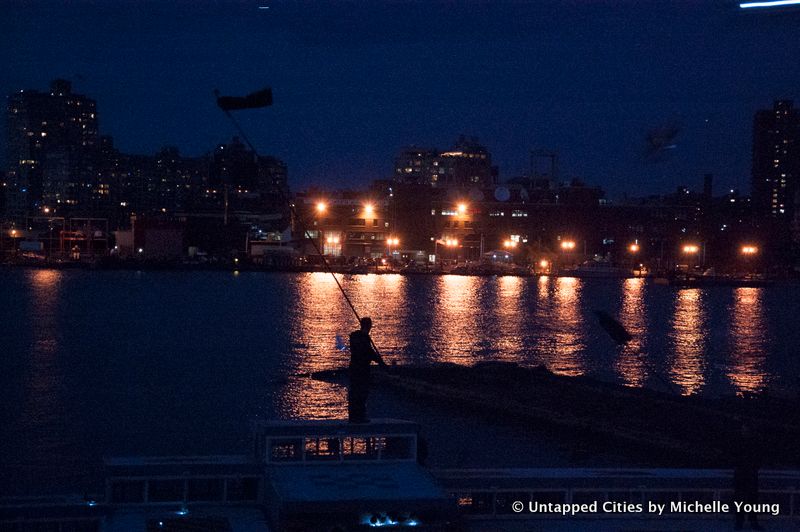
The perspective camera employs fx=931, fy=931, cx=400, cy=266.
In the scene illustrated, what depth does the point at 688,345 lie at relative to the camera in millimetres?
21922

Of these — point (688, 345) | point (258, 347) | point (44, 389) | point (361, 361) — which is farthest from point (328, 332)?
point (361, 361)

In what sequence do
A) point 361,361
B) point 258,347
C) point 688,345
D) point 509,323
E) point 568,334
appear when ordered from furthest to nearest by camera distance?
1. point 509,323
2. point 568,334
3. point 688,345
4. point 258,347
5. point 361,361

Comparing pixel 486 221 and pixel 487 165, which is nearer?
pixel 486 221

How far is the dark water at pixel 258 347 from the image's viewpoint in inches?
→ 399

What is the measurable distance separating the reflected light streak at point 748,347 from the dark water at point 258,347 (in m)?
0.08

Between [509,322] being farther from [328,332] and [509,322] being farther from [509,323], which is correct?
[328,332]

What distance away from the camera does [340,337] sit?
20.7 meters

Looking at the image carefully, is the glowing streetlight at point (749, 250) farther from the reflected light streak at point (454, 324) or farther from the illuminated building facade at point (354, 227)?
the reflected light streak at point (454, 324)

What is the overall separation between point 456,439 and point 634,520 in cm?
541

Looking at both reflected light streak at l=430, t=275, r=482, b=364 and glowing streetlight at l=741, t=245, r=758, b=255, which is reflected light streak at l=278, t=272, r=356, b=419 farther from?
glowing streetlight at l=741, t=245, r=758, b=255

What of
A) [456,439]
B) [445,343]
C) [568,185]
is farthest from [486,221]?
[456,439]

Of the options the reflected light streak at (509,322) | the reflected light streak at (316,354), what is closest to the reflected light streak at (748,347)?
the reflected light streak at (509,322)

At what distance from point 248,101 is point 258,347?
50.6 ft

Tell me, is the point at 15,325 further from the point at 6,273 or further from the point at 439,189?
the point at 439,189
